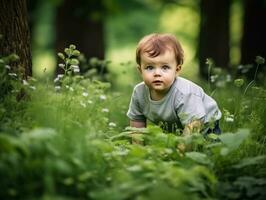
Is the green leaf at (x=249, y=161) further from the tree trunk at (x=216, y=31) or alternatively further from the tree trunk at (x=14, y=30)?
the tree trunk at (x=216, y=31)

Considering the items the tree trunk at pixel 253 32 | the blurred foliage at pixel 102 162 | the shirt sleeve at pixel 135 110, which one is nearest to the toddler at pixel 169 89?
the shirt sleeve at pixel 135 110

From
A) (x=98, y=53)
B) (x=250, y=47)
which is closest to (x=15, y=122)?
(x=250, y=47)

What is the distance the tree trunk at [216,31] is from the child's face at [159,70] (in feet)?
19.8

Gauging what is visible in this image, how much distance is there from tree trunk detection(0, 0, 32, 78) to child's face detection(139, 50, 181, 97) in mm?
1018

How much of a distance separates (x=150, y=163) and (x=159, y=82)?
57.0 inches

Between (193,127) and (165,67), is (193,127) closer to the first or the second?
(193,127)

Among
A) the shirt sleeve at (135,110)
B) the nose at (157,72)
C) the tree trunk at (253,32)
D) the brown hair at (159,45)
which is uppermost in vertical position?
the tree trunk at (253,32)

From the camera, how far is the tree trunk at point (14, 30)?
441 centimetres

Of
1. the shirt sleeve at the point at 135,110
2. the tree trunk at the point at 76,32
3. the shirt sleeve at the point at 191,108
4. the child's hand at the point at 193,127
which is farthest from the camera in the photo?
the tree trunk at the point at 76,32

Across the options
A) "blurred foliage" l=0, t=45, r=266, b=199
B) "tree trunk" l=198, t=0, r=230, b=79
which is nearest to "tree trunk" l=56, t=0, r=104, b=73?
"tree trunk" l=198, t=0, r=230, b=79

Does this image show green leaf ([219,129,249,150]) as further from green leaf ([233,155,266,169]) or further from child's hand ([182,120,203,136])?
child's hand ([182,120,203,136])

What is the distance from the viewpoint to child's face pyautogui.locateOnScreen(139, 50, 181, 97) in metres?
4.34

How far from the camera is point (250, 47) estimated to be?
9523 mm

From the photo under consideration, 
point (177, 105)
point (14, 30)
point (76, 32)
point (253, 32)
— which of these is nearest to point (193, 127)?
point (177, 105)
